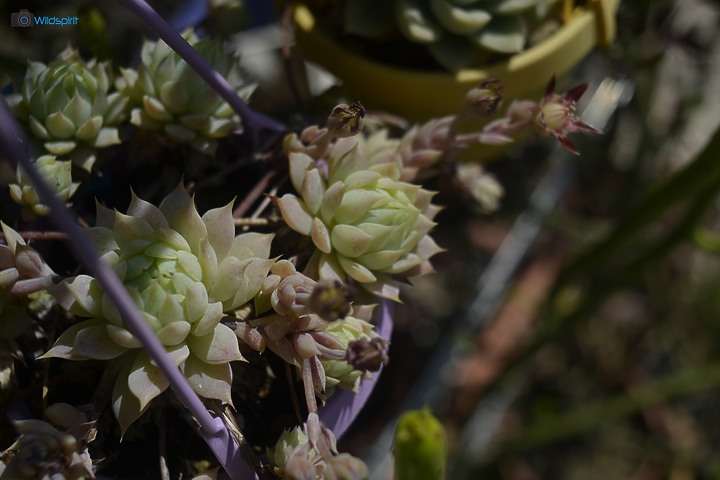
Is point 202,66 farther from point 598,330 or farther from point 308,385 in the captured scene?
point 598,330

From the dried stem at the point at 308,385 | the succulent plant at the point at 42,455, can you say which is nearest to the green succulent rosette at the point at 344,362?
the dried stem at the point at 308,385

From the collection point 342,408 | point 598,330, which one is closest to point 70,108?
point 342,408

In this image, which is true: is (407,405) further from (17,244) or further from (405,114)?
(17,244)

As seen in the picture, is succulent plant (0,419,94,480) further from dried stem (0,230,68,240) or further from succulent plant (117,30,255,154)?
succulent plant (117,30,255,154)

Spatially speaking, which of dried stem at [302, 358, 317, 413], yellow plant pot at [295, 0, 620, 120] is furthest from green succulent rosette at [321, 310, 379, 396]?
yellow plant pot at [295, 0, 620, 120]

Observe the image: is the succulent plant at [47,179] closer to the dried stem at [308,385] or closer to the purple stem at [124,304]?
the purple stem at [124,304]

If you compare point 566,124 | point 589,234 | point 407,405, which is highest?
point 566,124

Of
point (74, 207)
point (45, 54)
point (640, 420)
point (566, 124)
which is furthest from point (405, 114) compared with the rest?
point (640, 420)
